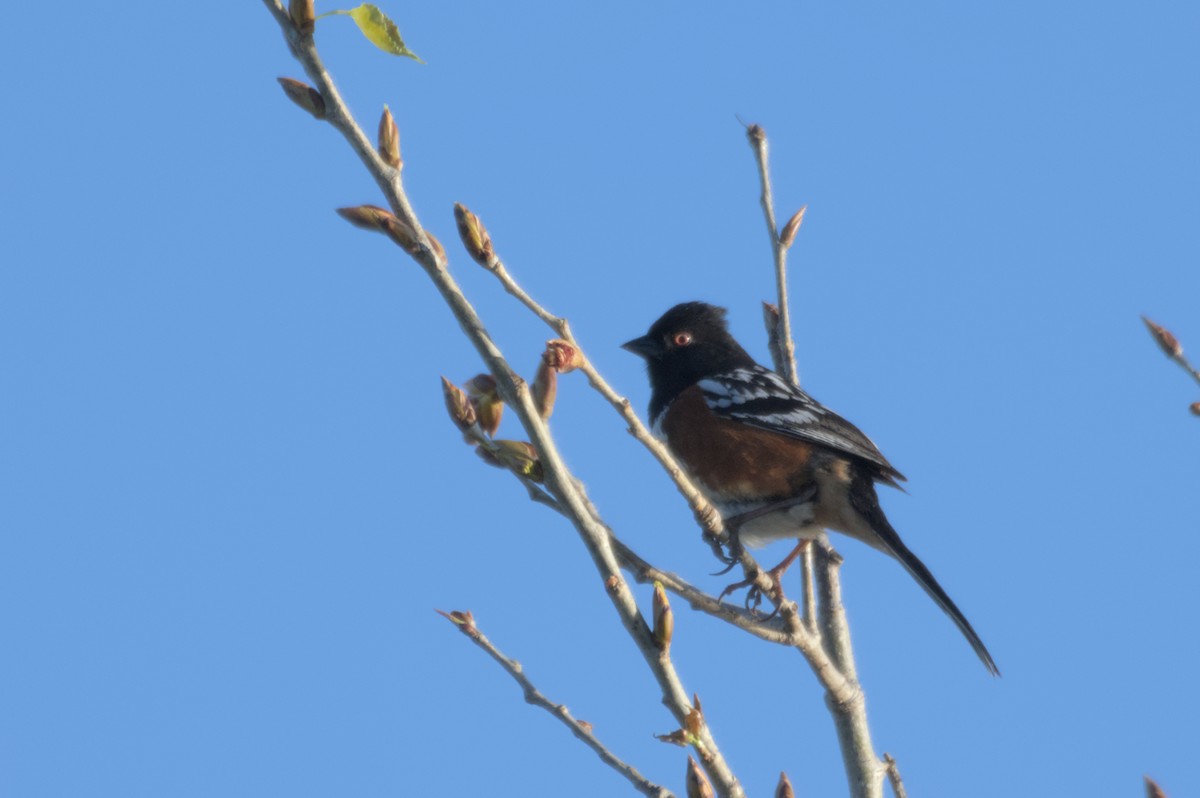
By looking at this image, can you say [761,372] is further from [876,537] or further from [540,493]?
[540,493]

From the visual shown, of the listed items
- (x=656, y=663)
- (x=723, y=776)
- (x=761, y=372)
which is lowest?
(x=723, y=776)

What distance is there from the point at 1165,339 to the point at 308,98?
1948 mm

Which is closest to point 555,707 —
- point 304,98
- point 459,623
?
point 459,623

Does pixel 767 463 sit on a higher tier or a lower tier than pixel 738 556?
higher

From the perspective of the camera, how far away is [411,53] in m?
1.93

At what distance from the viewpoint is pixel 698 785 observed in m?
2.27

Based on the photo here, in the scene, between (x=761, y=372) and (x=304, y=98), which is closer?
(x=304, y=98)

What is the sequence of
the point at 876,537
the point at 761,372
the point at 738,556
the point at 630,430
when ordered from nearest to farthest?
the point at 630,430
the point at 738,556
the point at 876,537
the point at 761,372

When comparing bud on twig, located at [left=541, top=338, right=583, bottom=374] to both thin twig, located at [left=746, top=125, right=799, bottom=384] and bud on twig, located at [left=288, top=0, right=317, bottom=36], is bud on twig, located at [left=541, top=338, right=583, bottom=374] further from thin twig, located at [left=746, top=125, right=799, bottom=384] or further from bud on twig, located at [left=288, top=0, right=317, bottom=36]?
thin twig, located at [left=746, top=125, right=799, bottom=384]

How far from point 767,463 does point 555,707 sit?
265 cm

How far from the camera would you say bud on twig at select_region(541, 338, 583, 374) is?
216cm

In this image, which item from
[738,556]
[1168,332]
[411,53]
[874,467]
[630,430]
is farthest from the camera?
[874,467]

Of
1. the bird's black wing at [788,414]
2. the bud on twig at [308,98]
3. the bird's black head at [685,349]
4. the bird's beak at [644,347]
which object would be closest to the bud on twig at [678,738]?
the bud on twig at [308,98]

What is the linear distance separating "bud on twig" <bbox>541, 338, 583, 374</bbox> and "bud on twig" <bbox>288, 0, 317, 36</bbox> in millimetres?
646
